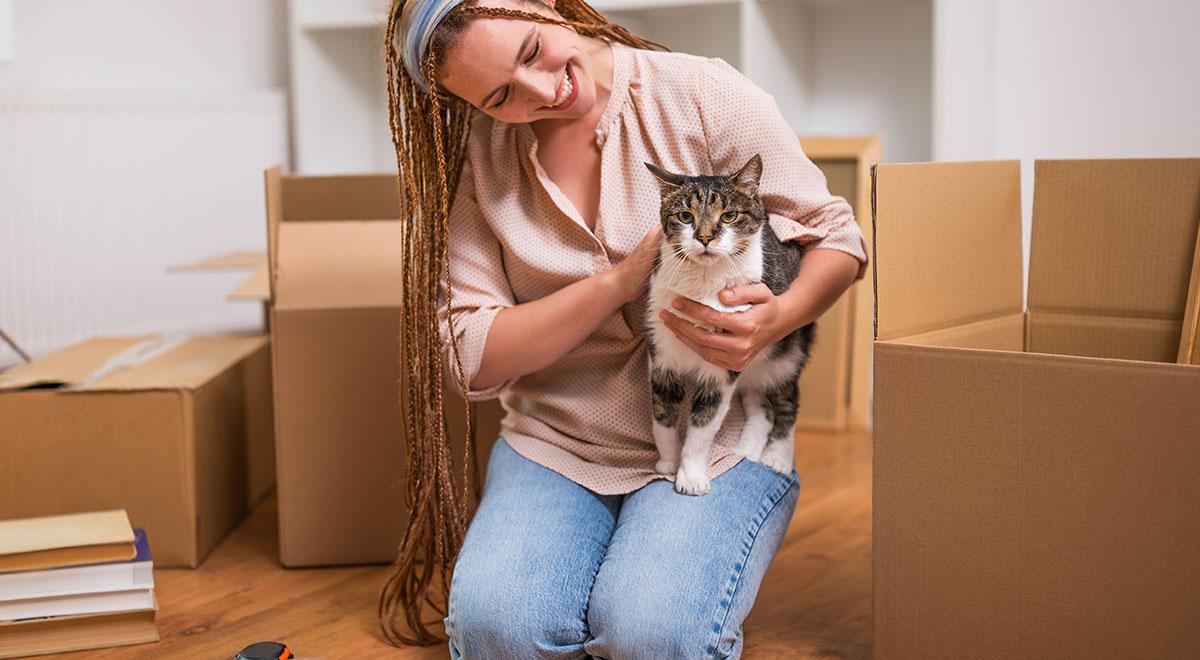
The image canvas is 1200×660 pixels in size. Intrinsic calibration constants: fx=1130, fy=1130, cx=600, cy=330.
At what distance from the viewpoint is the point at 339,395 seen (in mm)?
1691

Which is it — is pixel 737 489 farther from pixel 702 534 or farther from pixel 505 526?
pixel 505 526

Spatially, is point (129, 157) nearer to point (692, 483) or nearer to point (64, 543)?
point (64, 543)

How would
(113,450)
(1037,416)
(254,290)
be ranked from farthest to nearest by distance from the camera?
(254,290), (113,450), (1037,416)

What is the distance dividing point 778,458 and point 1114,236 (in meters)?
0.47

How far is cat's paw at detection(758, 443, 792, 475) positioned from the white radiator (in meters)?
1.81

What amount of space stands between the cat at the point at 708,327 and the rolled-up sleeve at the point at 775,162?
0.11ft

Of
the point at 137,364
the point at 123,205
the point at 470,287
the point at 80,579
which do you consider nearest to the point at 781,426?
the point at 470,287

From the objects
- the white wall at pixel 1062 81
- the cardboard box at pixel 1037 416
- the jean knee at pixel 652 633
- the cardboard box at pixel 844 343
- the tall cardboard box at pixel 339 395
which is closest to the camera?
the cardboard box at pixel 1037 416

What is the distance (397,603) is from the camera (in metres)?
1.48

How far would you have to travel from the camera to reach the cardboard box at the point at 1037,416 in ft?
3.41

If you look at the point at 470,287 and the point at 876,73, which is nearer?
the point at 470,287

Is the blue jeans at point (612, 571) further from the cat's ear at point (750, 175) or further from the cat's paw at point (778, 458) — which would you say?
the cat's ear at point (750, 175)

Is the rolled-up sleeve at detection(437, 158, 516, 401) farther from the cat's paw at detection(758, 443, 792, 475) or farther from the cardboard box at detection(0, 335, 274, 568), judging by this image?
the cardboard box at detection(0, 335, 274, 568)

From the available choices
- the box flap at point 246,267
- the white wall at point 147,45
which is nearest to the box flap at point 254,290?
the box flap at point 246,267
